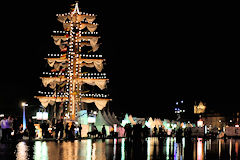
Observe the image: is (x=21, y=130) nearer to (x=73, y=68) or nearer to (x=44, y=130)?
(x=44, y=130)

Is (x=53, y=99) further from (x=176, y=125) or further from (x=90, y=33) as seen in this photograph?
(x=176, y=125)

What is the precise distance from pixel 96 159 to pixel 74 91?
138 feet

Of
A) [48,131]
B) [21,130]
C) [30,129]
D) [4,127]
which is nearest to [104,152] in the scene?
[4,127]

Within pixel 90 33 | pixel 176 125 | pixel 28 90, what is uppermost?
pixel 90 33

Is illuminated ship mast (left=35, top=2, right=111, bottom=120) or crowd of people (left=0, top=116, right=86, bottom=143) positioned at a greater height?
illuminated ship mast (left=35, top=2, right=111, bottom=120)

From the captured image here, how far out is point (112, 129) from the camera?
154 feet

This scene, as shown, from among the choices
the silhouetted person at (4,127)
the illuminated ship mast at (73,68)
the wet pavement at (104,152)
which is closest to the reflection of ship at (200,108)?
the illuminated ship mast at (73,68)

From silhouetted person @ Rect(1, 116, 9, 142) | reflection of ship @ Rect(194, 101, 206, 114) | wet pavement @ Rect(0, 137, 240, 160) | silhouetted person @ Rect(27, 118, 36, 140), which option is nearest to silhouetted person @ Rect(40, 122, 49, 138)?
silhouetted person @ Rect(27, 118, 36, 140)

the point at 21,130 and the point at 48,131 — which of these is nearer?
the point at 21,130

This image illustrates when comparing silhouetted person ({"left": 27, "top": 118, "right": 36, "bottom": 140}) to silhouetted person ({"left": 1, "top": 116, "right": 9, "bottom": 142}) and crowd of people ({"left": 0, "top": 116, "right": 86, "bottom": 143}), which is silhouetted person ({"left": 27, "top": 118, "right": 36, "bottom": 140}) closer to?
crowd of people ({"left": 0, "top": 116, "right": 86, "bottom": 143})

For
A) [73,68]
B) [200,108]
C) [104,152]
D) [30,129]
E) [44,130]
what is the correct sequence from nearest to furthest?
[104,152] < [30,129] < [44,130] < [73,68] < [200,108]

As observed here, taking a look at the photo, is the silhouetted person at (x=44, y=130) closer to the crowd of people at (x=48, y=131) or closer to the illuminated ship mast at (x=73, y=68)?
the crowd of people at (x=48, y=131)

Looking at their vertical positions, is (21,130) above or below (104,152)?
Answer: above

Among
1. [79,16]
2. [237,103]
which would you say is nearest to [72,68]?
[79,16]
